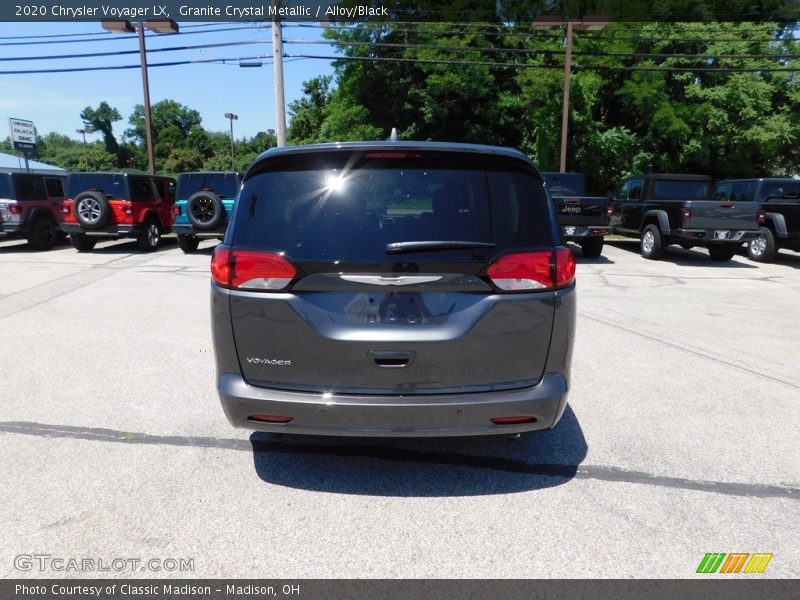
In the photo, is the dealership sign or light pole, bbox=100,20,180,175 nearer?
light pole, bbox=100,20,180,175

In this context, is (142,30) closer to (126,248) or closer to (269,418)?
(126,248)

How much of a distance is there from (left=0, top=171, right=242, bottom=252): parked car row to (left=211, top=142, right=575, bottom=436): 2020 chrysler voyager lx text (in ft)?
37.0

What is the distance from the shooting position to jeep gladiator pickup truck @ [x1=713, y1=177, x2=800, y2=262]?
41.5 ft

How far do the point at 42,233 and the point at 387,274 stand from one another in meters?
15.9

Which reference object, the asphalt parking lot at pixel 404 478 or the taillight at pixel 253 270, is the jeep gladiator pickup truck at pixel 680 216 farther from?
the taillight at pixel 253 270

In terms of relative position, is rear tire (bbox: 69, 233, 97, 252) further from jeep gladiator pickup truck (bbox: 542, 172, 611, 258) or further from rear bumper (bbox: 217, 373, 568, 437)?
rear bumper (bbox: 217, 373, 568, 437)

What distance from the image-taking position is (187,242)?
14516 millimetres

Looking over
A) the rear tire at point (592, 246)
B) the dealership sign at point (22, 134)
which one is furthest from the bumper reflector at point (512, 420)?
the dealership sign at point (22, 134)

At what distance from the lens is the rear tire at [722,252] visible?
43.2 feet

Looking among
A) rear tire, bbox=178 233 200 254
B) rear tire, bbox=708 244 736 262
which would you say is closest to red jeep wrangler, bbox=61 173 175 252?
rear tire, bbox=178 233 200 254

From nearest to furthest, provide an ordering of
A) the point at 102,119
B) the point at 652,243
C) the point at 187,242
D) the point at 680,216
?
the point at 680,216
the point at 652,243
the point at 187,242
the point at 102,119

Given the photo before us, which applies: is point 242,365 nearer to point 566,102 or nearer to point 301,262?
point 301,262

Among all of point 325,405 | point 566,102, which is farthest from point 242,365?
point 566,102

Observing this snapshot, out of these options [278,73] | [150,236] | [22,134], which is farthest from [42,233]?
[22,134]
